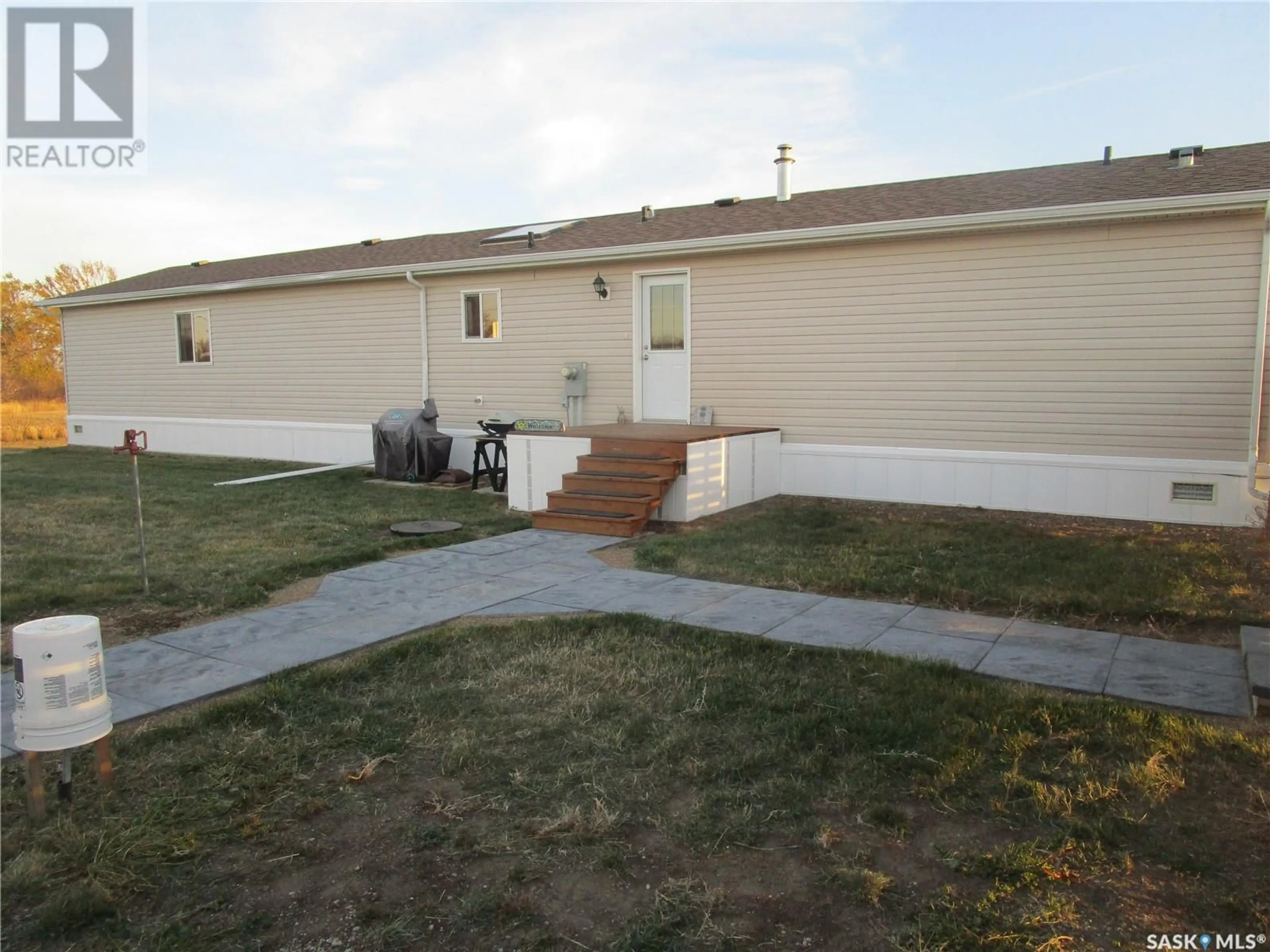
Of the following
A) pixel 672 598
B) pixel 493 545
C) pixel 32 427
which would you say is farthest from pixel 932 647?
pixel 32 427

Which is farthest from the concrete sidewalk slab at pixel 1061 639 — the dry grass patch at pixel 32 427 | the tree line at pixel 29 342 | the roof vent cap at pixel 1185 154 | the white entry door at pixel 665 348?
the tree line at pixel 29 342

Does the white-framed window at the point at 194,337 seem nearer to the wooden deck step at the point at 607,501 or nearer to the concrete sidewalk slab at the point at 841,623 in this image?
the wooden deck step at the point at 607,501

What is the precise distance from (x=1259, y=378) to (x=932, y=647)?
17.1 feet

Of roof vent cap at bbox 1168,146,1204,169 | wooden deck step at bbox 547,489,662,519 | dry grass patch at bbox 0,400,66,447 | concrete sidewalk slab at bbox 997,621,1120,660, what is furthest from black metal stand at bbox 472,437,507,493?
dry grass patch at bbox 0,400,66,447

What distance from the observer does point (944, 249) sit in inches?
331

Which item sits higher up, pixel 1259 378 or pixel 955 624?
pixel 1259 378

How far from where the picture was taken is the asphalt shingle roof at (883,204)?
25.5ft

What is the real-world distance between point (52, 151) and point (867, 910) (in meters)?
8.49

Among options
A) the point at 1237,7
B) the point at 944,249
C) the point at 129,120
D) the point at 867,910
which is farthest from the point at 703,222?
the point at 867,910

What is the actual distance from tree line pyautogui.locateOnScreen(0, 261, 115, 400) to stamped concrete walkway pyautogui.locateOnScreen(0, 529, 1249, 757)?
3132cm

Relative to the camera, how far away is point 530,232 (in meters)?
12.3

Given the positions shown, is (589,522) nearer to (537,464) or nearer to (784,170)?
(537,464)

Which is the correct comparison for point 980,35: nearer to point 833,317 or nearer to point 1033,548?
point 833,317

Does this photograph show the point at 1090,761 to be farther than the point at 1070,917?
Yes
